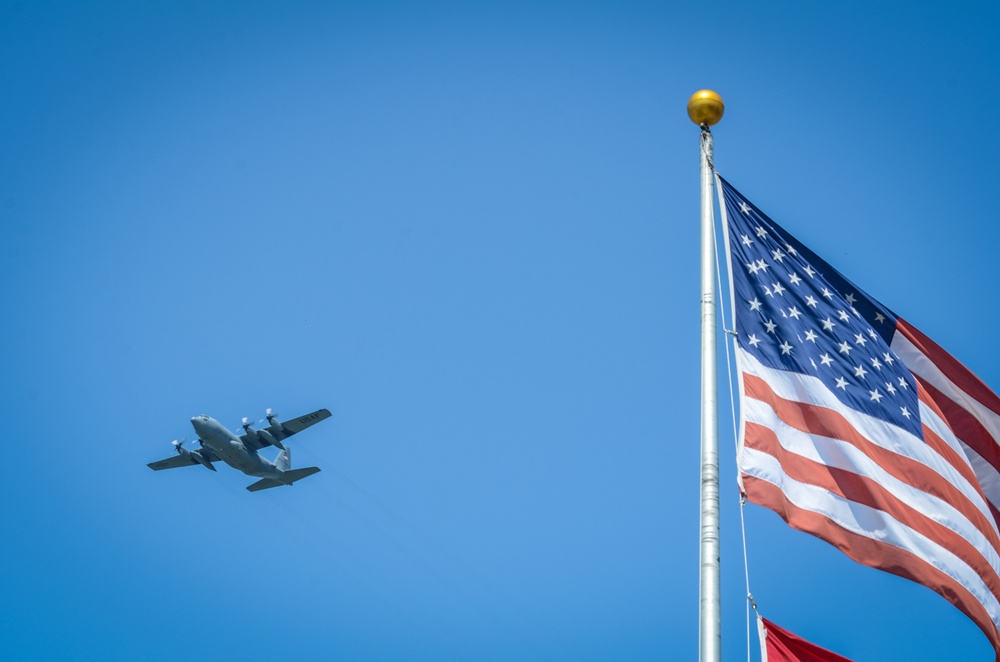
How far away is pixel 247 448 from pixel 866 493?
1767 inches

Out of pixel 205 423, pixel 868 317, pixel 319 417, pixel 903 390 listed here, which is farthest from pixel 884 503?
pixel 319 417

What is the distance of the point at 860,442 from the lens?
38.5ft

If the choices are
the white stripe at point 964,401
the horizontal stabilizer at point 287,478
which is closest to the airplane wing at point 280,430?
the horizontal stabilizer at point 287,478

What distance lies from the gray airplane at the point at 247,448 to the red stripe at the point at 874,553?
40.2 m

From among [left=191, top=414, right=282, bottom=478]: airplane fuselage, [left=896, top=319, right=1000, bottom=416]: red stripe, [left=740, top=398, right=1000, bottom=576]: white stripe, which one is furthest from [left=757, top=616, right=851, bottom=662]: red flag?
[left=191, top=414, right=282, bottom=478]: airplane fuselage

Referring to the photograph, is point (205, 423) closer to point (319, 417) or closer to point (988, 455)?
point (319, 417)

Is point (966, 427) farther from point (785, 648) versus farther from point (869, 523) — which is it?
point (785, 648)

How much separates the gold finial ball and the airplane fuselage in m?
39.2

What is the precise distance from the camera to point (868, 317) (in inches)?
Result: 514

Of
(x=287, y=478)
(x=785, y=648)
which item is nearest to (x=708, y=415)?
(x=785, y=648)

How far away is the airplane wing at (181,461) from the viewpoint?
176 feet

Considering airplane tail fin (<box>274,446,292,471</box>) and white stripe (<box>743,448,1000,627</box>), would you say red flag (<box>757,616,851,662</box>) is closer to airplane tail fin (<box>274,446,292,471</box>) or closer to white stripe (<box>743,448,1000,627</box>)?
white stripe (<box>743,448,1000,627</box>)

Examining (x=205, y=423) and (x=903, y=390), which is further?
(x=205, y=423)

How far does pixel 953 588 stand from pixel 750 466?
3.15 meters
